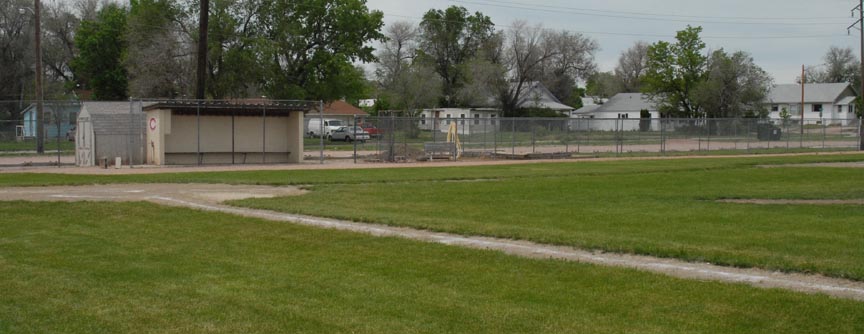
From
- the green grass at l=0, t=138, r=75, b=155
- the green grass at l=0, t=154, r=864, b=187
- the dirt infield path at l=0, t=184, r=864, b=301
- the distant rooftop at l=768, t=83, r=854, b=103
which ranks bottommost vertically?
the dirt infield path at l=0, t=184, r=864, b=301

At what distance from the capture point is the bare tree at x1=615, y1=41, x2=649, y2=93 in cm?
13238

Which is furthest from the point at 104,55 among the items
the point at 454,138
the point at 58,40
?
the point at 454,138

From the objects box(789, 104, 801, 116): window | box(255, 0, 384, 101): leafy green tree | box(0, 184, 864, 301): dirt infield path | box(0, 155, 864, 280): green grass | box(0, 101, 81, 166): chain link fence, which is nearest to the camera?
box(0, 184, 864, 301): dirt infield path

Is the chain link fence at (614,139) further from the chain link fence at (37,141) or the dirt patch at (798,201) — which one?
the dirt patch at (798,201)

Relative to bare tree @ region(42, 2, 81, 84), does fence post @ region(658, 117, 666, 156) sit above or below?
below

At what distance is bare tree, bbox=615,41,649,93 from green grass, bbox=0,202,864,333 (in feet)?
413

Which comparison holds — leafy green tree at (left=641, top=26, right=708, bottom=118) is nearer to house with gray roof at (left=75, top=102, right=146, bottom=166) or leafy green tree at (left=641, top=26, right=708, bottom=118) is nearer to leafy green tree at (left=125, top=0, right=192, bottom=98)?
leafy green tree at (left=125, top=0, right=192, bottom=98)

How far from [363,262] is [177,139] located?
86.6 ft

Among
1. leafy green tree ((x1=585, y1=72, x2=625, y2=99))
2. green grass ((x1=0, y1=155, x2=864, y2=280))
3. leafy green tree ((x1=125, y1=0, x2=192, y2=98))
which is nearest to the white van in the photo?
leafy green tree ((x1=125, y1=0, x2=192, y2=98))

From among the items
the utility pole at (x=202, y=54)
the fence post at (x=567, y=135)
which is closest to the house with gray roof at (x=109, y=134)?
the utility pole at (x=202, y=54)

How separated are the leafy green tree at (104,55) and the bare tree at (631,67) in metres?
83.1

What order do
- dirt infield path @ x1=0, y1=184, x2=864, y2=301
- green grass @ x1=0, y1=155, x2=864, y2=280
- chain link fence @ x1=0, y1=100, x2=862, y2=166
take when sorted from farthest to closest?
chain link fence @ x1=0, y1=100, x2=862, y2=166
green grass @ x1=0, y1=155, x2=864, y2=280
dirt infield path @ x1=0, y1=184, x2=864, y2=301

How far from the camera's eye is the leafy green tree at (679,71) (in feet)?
276

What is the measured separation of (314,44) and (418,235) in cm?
5531
